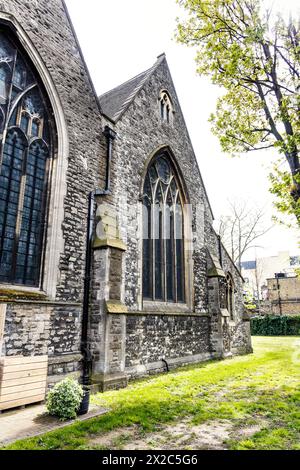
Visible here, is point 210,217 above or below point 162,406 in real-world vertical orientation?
above

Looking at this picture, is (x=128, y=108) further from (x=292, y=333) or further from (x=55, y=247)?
(x=292, y=333)

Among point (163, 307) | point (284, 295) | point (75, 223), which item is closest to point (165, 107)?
point (75, 223)

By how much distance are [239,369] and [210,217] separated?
25.5ft

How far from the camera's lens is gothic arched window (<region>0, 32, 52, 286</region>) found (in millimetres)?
7297

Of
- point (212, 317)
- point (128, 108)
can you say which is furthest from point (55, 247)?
point (212, 317)

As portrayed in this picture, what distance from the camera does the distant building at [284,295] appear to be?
138ft

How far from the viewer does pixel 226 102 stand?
11.8m

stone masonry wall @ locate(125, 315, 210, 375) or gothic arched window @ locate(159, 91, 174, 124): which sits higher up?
gothic arched window @ locate(159, 91, 174, 124)

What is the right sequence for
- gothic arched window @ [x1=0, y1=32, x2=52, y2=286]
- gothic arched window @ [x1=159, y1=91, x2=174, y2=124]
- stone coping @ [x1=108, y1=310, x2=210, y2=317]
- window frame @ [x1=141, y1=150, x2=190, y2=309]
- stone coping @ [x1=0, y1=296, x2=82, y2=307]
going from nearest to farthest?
stone coping @ [x1=0, y1=296, x2=82, y2=307] → gothic arched window @ [x1=0, y1=32, x2=52, y2=286] → stone coping @ [x1=108, y1=310, x2=210, y2=317] → window frame @ [x1=141, y1=150, x2=190, y2=309] → gothic arched window @ [x1=159, y1=91, x2=174, y2=124]

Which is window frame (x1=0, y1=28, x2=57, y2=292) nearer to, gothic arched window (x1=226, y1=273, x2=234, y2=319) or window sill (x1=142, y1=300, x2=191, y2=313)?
window sill (x1=142, y1=300, x2=191, y2=313)

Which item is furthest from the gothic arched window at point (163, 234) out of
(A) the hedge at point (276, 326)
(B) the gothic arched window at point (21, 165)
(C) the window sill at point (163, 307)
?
(A) the hedge at point (276, 326)

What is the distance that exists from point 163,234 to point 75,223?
15.6 feet

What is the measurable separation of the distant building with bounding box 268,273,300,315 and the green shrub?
40.9 m

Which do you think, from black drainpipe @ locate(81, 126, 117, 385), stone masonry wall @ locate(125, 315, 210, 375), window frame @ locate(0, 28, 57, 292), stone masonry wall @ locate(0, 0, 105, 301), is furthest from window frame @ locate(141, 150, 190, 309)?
window frame @ locate(0, 28, 57, 292)
